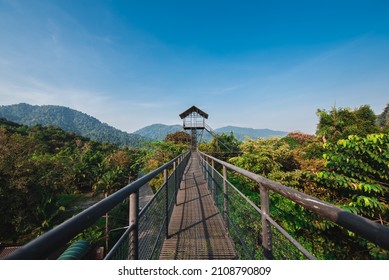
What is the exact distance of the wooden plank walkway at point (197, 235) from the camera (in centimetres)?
306

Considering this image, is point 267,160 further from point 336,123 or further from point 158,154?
point 336,123

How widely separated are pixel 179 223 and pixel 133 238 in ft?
8.91

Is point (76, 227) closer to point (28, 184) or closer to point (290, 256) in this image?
point (290, 256)

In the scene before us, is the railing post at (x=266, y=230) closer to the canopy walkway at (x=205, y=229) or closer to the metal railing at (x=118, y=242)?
the canopy walkway at (x=205, y=229)

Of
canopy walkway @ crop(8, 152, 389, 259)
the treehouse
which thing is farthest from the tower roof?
canopy walkway @ crop(8, 152, 389, 259)

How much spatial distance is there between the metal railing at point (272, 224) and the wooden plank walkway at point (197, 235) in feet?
0.88

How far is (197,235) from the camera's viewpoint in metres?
3.66

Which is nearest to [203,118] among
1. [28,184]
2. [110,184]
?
[110,184]

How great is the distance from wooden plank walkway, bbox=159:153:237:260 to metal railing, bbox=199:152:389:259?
0.27 m

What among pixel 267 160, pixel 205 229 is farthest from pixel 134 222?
pixel 267 160

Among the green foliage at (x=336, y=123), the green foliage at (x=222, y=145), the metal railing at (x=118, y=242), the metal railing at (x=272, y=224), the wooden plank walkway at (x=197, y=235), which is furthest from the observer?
the green foliage at (x=222, y=145)

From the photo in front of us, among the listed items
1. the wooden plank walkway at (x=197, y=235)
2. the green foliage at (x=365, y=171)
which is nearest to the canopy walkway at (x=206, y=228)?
the wooden plank walkway at (x=197, y=235)

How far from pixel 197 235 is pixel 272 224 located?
2.30m
